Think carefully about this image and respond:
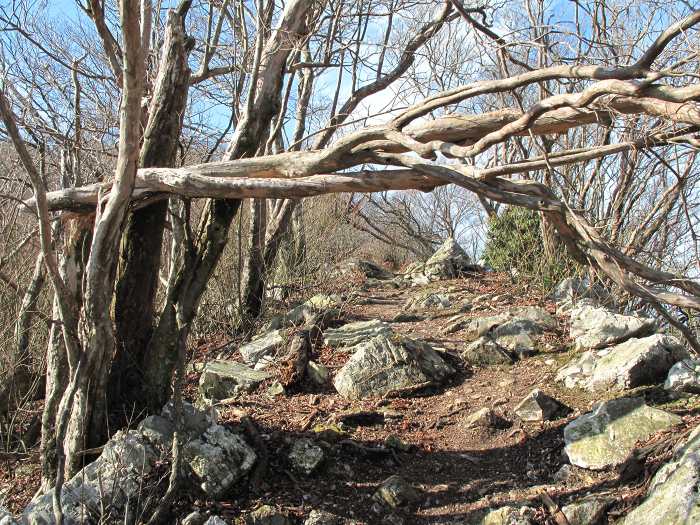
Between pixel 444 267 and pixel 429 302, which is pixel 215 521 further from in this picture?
pixel 444 267

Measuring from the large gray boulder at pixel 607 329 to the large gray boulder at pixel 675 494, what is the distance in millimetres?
2239

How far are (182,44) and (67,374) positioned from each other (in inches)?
94.7

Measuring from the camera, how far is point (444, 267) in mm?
10352

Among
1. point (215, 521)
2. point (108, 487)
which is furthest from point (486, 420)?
point (108, 487)

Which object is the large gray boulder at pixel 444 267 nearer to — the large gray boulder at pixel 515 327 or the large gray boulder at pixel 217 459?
the large gray boulder at pixel 515 327

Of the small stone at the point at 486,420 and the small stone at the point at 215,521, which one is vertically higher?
the small stone at the point at 486,420

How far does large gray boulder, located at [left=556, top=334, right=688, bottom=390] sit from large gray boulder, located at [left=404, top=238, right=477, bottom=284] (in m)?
4.99

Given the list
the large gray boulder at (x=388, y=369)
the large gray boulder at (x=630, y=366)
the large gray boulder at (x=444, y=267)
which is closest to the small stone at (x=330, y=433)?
the large gray boulder at (x=388, y=369)

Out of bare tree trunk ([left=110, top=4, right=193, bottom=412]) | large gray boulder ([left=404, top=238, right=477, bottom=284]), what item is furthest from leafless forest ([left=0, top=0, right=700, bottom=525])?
large gray boulder ([left=404, top=238, right=477, bottom=284])

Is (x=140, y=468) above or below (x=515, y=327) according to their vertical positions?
below

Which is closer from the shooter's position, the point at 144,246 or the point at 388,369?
the point at 144,246

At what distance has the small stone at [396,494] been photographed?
12.8ft

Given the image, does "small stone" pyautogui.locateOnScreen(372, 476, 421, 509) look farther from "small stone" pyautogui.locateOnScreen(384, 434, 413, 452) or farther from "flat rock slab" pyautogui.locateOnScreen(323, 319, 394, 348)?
"flat rock slab" pyautogui.locateOnScreen(323, 319, 394, 348)

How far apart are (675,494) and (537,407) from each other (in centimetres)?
156
